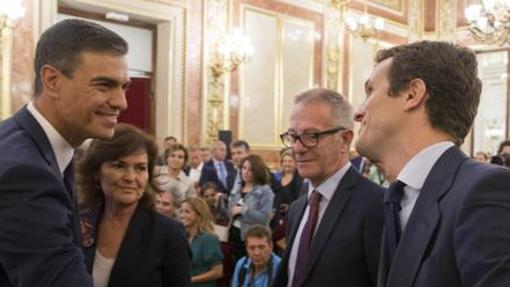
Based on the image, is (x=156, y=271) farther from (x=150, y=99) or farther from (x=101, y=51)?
(x=150, y=99)

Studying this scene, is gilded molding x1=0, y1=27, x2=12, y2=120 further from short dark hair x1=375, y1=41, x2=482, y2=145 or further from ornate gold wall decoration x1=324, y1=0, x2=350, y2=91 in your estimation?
short dark hair x1=375, y1=41, x2=482, y2=145

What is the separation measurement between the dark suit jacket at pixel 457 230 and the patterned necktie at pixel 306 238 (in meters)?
0.80

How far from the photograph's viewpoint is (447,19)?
49.9 feet

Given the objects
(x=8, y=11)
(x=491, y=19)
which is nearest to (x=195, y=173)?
(x=8, y=11)

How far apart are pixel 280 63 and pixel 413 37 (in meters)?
5.11

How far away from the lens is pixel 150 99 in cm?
996

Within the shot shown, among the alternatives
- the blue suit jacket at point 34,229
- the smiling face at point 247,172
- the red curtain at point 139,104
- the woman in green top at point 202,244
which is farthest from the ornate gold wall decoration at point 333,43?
the blue suit jacket at point 34,229

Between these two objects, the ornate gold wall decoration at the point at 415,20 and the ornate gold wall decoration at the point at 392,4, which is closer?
the ornate gold wall decoration at the point at 392,4

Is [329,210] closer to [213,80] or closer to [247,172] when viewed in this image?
[247,172]

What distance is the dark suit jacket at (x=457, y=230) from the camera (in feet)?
3.91

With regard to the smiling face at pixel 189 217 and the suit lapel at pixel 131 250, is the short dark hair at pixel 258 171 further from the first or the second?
the suit lapel at pixel 131 250

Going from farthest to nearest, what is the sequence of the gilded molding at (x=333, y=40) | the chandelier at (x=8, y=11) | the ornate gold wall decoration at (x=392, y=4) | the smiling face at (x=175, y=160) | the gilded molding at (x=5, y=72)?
the ornate gold wall decoration at (x=392, y=4) < the gilded molding at (x=333, y=40) < the gilded molding at (x=5, y=72) < the chandelier at (x=8, y=11) < the smiling face at (x=175, y=160)

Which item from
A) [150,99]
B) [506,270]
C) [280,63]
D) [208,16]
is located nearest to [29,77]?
[150,99]

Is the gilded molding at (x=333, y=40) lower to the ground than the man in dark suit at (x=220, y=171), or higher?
higher
